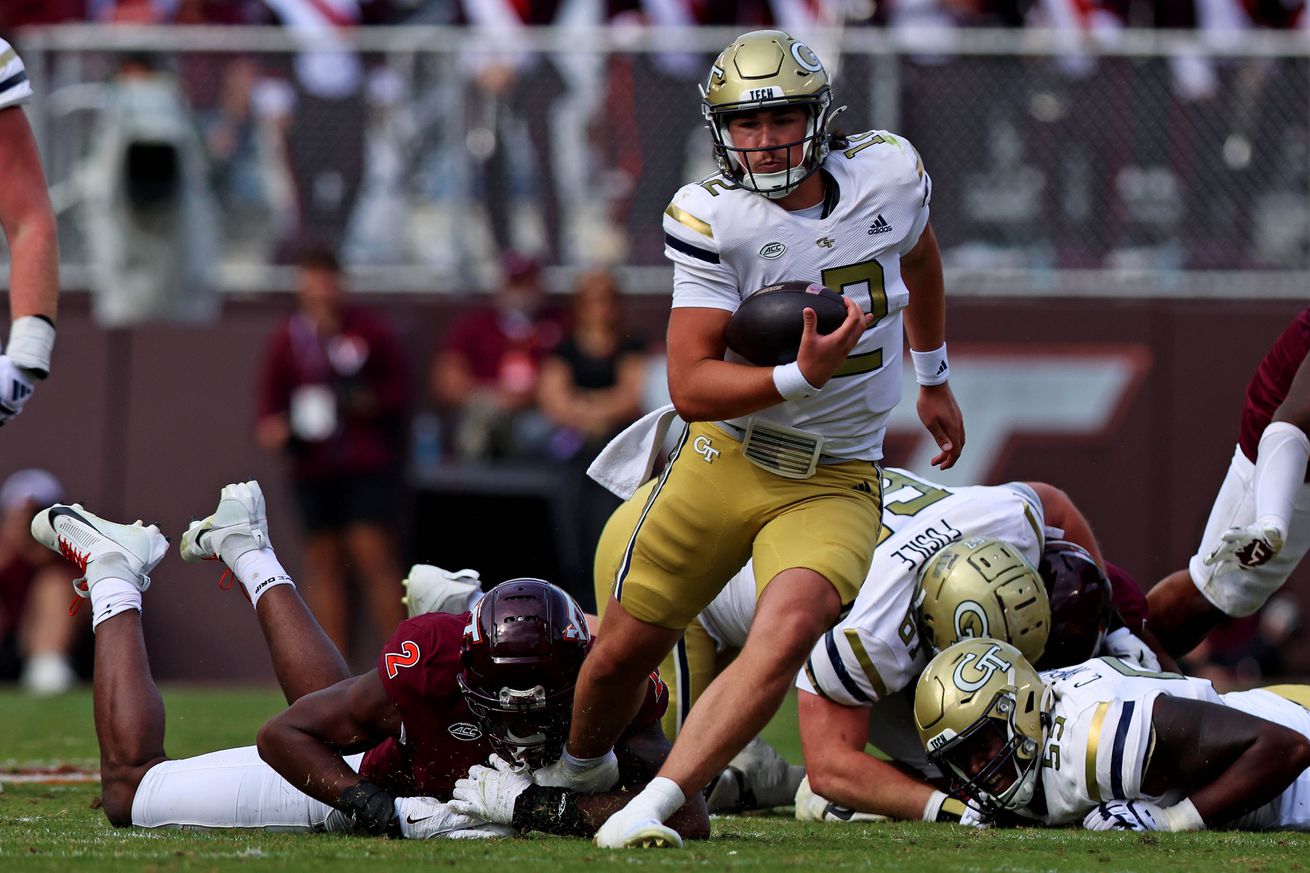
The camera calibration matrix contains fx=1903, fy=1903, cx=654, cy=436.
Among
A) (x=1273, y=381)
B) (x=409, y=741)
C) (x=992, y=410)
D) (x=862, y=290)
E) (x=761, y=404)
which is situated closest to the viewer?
(x=761, y=404)

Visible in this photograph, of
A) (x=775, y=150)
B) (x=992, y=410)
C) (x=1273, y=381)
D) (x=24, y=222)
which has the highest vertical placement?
(x=775, y=150)

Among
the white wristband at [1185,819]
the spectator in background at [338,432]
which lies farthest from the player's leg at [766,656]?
the spectator in background at [338,432]

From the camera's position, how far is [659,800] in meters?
4.33

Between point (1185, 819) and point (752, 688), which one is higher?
point (752, 688)

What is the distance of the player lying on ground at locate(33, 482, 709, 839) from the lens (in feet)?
14.9

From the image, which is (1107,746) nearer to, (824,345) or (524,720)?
(824,345)

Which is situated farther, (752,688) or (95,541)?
(95,541)

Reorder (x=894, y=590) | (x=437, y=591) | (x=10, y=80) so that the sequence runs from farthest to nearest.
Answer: (x=437, y=591), (x=894, y=590), (x=10, y=80)

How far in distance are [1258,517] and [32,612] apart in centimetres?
682

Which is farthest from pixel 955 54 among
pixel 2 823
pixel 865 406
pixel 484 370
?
pixel 2 823

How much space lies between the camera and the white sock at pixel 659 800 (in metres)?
4.32

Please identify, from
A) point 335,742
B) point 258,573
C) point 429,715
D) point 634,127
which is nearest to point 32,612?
point 634,127

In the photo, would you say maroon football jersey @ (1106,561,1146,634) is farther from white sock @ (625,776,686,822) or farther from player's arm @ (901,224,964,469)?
white sock @ (625,776,686,822)

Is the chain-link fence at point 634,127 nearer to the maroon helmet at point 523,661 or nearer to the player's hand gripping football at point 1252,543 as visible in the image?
the player's hand gripping football at point 1252,543
